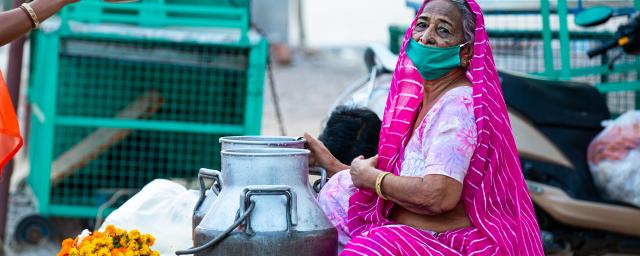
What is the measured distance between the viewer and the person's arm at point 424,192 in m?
2.77

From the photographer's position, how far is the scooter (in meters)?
4.75

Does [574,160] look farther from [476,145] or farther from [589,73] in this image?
[476,145]

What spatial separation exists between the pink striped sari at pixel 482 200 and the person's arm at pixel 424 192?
0.29 feet

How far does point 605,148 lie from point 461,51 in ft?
7.37

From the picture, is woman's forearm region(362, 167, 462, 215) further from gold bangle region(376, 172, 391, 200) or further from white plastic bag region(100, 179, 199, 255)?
white plastic bag region(100, 179, 199, 255)

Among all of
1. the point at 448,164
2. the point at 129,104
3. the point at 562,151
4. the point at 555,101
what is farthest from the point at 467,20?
the point at 129,104

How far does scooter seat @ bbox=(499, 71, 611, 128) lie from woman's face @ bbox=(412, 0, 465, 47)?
2.06m

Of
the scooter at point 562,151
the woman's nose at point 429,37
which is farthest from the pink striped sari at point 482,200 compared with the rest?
the scooter at point 562,151

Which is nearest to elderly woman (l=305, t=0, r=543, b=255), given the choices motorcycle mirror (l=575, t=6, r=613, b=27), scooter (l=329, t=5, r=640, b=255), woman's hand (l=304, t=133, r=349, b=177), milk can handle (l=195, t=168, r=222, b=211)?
woman's hand (l=304, t=133, r=349, b=177)

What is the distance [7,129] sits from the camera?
332cm

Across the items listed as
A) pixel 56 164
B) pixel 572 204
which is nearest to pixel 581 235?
pixel 572 204

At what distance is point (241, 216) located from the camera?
9.02 ft

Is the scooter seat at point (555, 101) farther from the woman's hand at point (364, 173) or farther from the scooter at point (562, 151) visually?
the woman's hand at point (364, 173)

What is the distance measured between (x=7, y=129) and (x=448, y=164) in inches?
60.9
